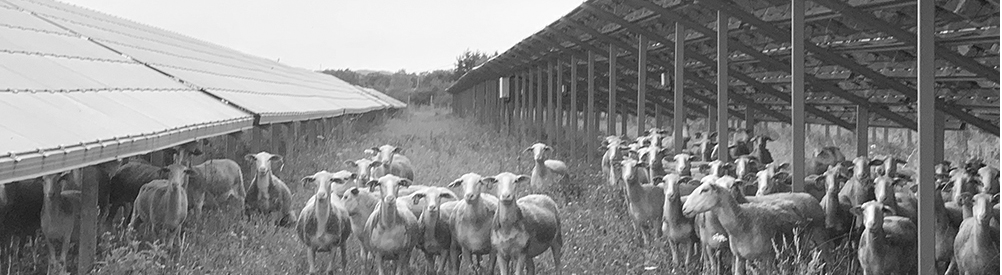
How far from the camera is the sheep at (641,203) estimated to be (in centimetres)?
1266

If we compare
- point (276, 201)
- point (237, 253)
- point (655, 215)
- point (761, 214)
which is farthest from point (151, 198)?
point (761, 214)

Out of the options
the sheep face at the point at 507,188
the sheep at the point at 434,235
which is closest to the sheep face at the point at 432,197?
the sheep at the point at 434,235

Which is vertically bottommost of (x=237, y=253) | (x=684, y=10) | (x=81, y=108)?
(x=237, y=253)

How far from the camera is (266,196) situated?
45.8 feet

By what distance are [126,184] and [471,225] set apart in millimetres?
5207

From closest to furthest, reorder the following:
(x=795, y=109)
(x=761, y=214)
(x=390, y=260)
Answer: (x=761, y=214)
(x=390, y=260)
(x=795, y=109)

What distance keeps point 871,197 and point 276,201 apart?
7.18 metres

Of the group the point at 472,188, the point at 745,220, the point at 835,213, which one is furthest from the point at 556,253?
the point at 835,213

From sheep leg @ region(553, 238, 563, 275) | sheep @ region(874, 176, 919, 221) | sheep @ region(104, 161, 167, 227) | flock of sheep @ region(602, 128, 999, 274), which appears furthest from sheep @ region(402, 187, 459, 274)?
sheep @ region(874, 176, 919, 221)

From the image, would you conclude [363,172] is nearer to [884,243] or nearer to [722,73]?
[722,73]

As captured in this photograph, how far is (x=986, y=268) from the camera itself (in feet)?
30.3

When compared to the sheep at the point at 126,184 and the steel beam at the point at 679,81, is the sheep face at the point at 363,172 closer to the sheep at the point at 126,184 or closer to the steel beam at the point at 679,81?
the sheep at the point at 126,184

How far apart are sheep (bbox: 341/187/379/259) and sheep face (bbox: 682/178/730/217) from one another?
10.1 feet

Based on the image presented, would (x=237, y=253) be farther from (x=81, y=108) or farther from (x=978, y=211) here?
(x=978, y=211)
